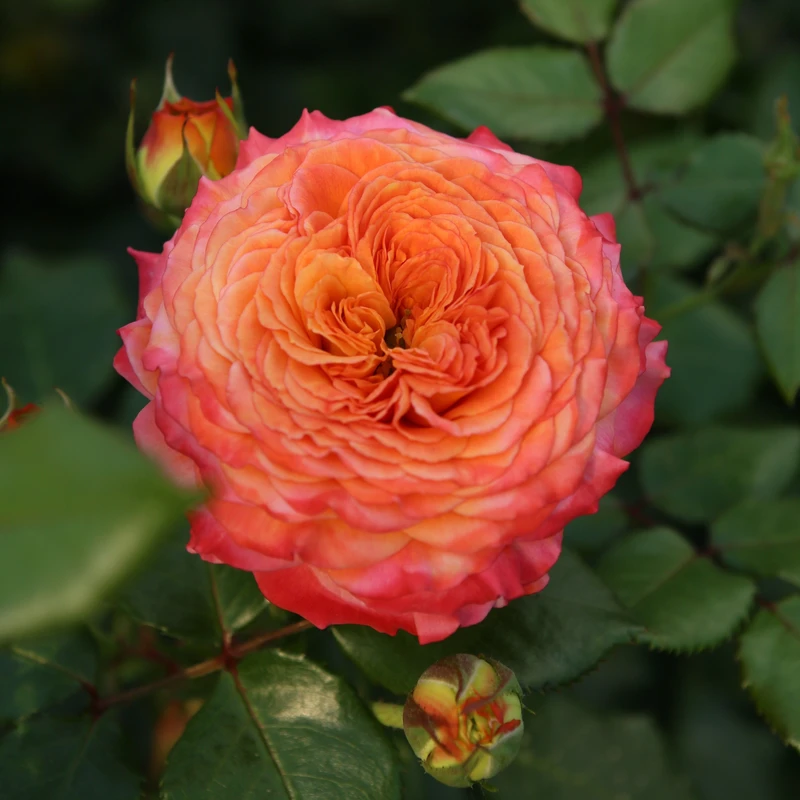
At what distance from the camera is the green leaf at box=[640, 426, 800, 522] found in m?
1.08

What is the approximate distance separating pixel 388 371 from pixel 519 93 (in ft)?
1.80

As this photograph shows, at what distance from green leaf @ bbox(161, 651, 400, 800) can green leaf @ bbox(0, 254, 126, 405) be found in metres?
0.61

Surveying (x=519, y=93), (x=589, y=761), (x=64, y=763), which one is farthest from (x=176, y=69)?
(x=589, y=761)

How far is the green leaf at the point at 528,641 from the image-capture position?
701 mm

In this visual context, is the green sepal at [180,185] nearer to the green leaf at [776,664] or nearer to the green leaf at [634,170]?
the green leaf at [634,170]

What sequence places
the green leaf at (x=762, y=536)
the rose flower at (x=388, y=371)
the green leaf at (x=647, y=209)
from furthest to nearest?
1. the green leaf at (x=647, y=209)
2. the green leaf at (x=762, y=536)
3. the rose flower at (x=388, y=371)

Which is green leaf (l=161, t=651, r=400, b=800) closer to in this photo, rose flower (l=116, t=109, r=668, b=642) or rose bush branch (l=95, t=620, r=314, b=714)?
rose bush branch (l=95, t=620, r=314, b=714)

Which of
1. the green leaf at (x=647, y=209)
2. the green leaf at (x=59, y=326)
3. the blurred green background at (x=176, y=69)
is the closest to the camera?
the green leaf at (x=647, y=209)

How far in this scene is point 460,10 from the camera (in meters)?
1.81

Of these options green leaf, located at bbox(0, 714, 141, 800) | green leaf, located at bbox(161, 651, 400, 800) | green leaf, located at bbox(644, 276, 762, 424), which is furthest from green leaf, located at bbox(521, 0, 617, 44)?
green leaf, located at bbox(0, 714, 141, 800)

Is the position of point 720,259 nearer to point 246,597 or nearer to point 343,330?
point 343,330

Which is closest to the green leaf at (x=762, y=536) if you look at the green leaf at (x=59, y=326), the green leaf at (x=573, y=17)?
the green leaf at (x=573, y=17)

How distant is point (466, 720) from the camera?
25.1 inches

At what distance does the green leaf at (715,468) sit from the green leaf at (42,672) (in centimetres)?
72
